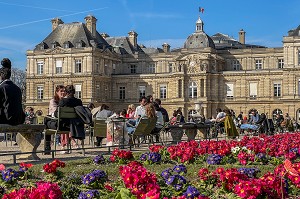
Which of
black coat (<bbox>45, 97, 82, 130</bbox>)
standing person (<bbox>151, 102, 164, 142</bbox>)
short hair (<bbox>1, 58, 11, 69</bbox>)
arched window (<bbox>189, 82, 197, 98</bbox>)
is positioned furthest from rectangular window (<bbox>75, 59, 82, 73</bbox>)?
short hair (<bbox>1, 58, 11, 69</bbox>)

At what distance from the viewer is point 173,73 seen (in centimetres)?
6084

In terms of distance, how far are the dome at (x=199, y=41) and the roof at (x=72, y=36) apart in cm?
997

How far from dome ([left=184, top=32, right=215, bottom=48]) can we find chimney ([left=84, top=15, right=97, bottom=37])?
11.2 meters

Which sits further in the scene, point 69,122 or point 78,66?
point 78,66

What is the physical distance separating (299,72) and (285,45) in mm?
3401

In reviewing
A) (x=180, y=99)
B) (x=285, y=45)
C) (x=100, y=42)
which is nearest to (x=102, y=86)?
(x=100, y=42)

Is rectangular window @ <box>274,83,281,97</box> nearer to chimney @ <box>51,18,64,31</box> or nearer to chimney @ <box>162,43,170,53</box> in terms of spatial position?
chimney @ <box>162,43,170,53</box>

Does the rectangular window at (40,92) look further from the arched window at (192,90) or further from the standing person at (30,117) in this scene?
the standing person at (30,117)

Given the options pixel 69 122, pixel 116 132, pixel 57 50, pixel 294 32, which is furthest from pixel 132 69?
pixel 69 122

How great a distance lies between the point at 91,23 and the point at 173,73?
12.1 m

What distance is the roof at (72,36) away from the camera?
61.9m

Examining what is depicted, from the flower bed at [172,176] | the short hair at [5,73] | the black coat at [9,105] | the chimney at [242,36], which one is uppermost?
the chimney at [242,36]

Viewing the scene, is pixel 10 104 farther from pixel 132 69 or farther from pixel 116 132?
pixel 132 69

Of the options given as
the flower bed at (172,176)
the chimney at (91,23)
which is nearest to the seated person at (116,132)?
the flower bed at (172,176)
